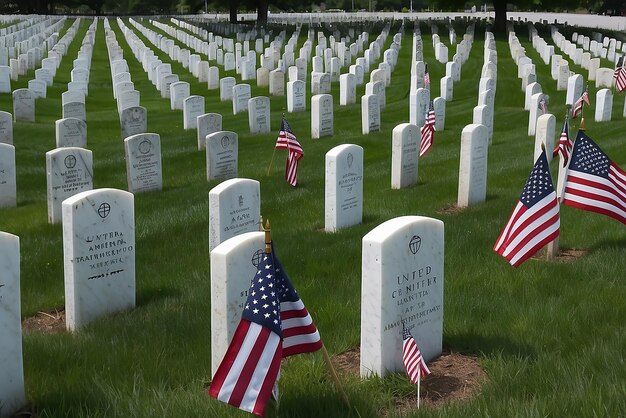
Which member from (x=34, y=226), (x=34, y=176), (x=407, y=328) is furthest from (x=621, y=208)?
(x=34, y=176)

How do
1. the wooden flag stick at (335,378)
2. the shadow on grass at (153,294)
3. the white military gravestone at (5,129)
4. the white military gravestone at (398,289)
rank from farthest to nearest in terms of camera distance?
the white military gravestone at (5,129), the shadow on grass at (153,294), the white military gravestone at (398,289), the wooden flag stick at (335,378)

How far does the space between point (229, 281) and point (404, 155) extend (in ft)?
24.6

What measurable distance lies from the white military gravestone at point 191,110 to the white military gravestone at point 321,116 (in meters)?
2.74

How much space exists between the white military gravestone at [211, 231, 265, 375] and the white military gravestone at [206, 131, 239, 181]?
7.69 meters

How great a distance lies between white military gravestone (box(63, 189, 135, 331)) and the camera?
6844 mm

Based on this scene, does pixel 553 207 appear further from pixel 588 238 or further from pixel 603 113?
pixel 603 113

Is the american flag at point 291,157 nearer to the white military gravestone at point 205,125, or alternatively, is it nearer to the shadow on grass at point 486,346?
the white military gravestone at point 205,125

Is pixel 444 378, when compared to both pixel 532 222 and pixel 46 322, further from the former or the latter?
pixel 46 322

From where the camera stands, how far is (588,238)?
930cm

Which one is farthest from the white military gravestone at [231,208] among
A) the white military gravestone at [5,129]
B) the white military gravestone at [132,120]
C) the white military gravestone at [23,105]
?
the white military gravestone at [23,105]

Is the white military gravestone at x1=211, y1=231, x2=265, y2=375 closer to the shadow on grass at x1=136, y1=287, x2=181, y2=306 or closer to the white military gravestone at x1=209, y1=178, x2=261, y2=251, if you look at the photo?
the shadow on grass at x1=136, y1=287, x2=181, y2=306

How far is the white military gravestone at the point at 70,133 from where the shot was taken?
575 inches

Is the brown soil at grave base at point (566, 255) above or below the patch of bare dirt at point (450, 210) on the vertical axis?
above

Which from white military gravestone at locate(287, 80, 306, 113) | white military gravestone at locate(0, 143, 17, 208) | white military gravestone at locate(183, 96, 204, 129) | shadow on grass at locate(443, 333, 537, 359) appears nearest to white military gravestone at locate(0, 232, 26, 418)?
shadow on grass at locate(443, 333, 537, 359)
